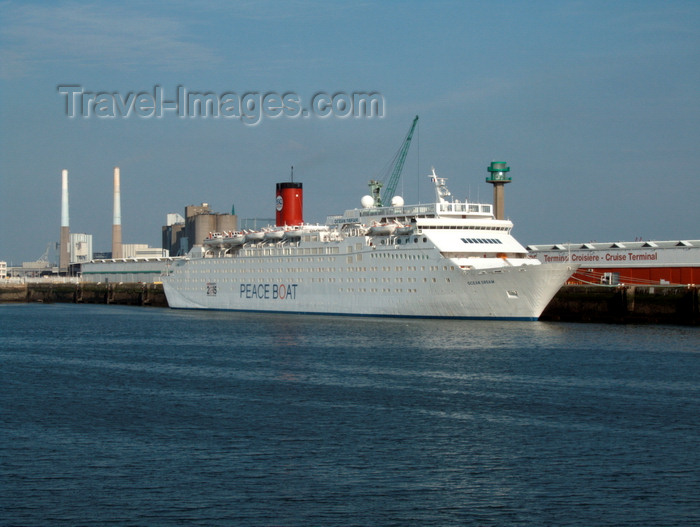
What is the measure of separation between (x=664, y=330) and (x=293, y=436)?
27435 mm

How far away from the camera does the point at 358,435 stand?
18625 mm

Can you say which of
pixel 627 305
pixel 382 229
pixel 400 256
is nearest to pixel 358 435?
pixel 400 256

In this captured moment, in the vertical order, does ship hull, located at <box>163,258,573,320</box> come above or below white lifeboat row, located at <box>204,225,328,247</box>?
below

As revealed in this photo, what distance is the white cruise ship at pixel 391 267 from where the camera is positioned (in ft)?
143

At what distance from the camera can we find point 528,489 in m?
14.8

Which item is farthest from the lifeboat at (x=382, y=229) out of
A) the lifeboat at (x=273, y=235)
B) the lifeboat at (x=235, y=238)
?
the lifeboat at (x=235, y=238)

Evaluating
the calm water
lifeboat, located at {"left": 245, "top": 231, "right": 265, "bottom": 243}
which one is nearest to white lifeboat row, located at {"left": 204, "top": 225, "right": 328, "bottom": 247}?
lifeboat, located at {"left": 245, "top": 231, "right": 265, "bottom": 243}

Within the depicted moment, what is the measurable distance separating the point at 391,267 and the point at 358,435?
30.4m

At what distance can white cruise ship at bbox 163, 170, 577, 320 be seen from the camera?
143 feet

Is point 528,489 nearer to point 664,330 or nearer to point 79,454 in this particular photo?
point 79,454

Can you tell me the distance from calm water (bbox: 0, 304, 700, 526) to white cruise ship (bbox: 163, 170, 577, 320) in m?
8.23

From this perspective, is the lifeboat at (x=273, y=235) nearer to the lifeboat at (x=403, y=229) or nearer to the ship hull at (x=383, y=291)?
the ship hull at (x=383, y=291)

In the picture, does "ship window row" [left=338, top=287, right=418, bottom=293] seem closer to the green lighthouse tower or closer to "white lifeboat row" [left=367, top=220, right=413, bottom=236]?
"white lifeboat row" [left=367, top=220, right=413, bottom=236]

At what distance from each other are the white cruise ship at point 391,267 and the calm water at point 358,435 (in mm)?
8229
